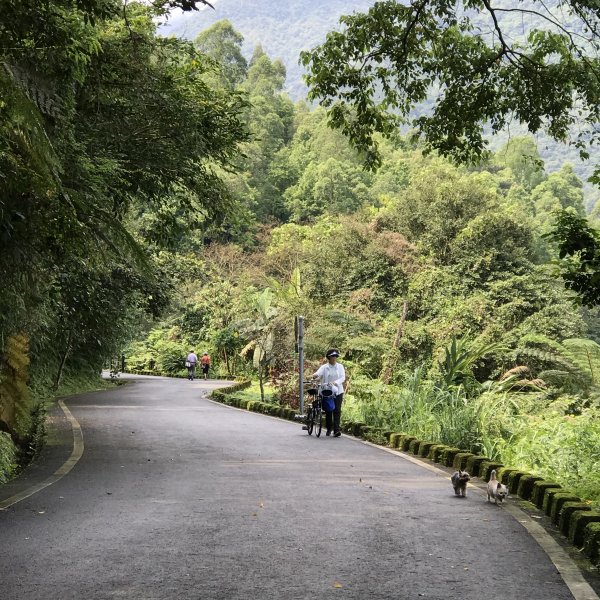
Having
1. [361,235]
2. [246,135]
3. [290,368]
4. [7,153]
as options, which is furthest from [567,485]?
[361,235]

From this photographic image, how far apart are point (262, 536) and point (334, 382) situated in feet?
31.1

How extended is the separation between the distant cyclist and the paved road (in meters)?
3.72

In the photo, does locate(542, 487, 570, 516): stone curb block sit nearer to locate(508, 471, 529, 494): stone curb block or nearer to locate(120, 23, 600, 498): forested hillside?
locate(120, 23, 600, 498): forested hillside

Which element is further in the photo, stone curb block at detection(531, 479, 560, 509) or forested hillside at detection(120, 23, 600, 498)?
forested hillside at detection(120, 23, 600, 498)

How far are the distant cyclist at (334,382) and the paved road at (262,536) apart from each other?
372cm

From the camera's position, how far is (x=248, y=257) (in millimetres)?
57750

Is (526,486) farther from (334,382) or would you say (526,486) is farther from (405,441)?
(334,382)

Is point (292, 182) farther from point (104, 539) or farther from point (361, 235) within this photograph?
point (104, 539)

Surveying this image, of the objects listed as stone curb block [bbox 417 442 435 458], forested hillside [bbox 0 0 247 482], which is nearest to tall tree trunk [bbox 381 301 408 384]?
forested hillside [bbox 0 0 247 482]

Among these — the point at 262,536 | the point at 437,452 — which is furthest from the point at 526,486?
the point at 262,536

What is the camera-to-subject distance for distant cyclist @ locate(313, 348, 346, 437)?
53.6ft

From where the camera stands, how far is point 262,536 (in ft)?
22.9

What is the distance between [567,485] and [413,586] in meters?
4.56

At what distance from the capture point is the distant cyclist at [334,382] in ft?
53.6
